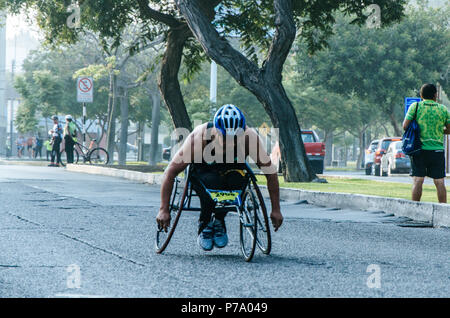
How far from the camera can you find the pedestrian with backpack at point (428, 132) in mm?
11641

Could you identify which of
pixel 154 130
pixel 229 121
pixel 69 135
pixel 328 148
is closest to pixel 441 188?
pixel 229 121

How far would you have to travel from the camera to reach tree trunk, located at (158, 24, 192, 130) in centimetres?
2361

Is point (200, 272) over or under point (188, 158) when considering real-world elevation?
under

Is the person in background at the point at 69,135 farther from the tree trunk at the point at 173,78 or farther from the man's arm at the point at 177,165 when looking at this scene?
the man's arm at the point at 177,165

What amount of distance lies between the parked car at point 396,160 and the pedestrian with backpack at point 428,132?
18.6m

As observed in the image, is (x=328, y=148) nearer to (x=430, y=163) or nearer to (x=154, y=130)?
(x=154, y=130)

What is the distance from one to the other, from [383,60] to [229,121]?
35.5 meters

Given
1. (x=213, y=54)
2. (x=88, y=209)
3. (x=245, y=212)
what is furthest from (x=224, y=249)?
(x=213, y=54)

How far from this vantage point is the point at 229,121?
274 inches

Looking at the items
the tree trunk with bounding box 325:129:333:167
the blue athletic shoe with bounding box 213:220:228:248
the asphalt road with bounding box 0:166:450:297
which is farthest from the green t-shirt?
the tree trunk with bounding box 325:129:333:167

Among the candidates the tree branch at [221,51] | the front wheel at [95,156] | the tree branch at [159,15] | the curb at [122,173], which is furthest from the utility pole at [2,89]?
the tree branch at [221,51]

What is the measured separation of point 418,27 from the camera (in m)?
42.3
